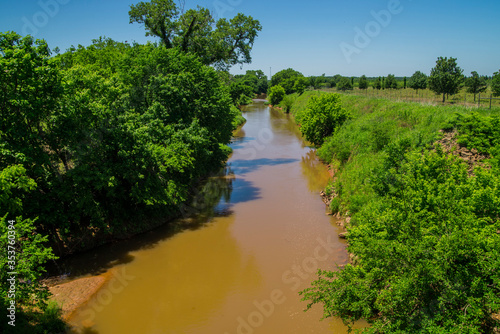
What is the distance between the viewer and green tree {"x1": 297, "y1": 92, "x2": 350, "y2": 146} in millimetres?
31609

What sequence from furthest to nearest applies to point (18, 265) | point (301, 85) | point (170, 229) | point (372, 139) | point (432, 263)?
point (301, 85) → point (372, 139) → point (170, 229) → point (18, 265) → point (432, 263)

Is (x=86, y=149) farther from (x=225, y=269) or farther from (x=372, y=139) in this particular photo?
(x=372, y=139)

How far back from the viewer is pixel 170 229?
18703mm

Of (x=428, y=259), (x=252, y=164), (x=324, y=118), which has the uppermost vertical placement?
(x=324, y=118)

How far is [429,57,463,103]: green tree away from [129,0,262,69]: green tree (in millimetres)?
17989

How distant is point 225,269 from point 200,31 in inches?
909

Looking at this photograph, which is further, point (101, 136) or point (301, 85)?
point (301, 85)

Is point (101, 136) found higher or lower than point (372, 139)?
higher

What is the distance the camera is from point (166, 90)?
66.4 feet

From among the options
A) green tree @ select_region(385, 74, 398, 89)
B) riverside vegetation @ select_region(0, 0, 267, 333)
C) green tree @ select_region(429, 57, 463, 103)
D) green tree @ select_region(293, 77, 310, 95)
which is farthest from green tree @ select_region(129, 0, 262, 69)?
green tree @ select_region(293, 77, 310, 95)

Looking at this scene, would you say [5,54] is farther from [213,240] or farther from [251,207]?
[251,207]

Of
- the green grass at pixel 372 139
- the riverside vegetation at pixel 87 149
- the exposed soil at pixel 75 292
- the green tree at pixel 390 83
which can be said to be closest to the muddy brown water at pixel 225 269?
the exposed soil at pixel 75 292

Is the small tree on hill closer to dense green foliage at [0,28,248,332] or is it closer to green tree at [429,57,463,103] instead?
green tree at [429,57,463,103]

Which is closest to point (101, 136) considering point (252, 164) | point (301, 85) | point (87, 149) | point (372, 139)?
point (87, 149)
